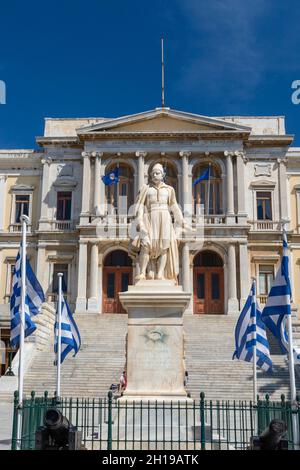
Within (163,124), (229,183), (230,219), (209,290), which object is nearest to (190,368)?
(209,290)

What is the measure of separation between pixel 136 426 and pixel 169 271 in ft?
10.0

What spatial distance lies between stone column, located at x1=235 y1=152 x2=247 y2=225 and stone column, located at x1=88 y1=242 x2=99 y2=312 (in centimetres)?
915

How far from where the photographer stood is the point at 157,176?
12.7m

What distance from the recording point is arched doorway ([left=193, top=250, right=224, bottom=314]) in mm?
39688

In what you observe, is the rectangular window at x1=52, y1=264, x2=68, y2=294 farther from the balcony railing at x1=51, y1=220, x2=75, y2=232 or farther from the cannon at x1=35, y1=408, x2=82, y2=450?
the cannon at x1=35, y1=408, x2=82, y2=450

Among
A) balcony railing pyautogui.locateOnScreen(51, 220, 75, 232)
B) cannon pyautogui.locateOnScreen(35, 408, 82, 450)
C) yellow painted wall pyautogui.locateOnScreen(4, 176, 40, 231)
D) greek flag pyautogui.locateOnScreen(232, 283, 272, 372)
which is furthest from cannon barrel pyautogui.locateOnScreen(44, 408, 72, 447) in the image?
yellow painted wall pyautogui.locateOnScreen(4, 176, 40, 231)

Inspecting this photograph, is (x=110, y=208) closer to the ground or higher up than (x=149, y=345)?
higher up

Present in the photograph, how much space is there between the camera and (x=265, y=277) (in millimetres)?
40344

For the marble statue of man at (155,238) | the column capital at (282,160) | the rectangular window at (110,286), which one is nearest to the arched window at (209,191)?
the column capital at (282,160)

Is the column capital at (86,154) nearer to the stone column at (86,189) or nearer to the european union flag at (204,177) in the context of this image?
the stone column at (86,189)

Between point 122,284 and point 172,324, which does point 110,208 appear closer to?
point 122,284

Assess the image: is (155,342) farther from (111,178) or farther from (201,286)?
(201,286)
